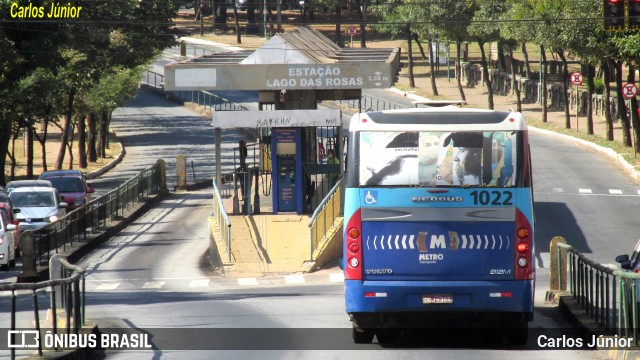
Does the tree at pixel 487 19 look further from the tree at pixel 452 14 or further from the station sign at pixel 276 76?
the station sign at pixel 276 76

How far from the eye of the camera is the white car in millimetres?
27609

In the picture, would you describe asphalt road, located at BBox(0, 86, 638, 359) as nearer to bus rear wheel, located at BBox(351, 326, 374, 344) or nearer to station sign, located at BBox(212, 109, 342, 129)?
bus rear wheel, located at BBox(351, 326, 374, 344)

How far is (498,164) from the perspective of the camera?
48.0 feet

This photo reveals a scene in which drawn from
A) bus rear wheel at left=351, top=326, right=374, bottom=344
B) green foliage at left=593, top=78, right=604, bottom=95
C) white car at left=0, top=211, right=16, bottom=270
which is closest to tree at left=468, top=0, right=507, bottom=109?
green foliage at left=593, top=78, right=604, bottom=95

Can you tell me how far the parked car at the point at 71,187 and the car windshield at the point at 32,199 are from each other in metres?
4.25

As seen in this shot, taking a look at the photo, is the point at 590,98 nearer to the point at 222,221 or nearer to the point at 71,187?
the point at 71,187

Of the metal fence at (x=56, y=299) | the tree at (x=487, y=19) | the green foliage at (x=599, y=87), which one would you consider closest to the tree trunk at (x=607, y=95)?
the tree at (x=487, y=19)

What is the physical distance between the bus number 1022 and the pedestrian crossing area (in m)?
12.0

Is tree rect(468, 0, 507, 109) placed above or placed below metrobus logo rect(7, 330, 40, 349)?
above

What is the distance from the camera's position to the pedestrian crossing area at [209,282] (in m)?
25.9

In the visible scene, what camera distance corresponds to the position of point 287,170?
3266cm

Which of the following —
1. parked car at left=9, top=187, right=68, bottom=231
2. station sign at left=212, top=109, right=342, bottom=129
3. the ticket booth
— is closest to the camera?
station sign at left=212, top=109, right=342, bottom=129

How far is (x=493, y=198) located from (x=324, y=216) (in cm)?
1486

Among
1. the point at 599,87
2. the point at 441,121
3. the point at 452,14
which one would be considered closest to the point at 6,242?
the point at 441,121
